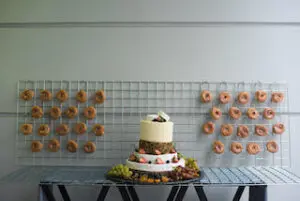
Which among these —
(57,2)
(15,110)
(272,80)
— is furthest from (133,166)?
(57,2)

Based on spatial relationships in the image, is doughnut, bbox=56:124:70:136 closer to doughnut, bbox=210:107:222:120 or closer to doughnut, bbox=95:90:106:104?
doughnut, bbox=95:90:106:104

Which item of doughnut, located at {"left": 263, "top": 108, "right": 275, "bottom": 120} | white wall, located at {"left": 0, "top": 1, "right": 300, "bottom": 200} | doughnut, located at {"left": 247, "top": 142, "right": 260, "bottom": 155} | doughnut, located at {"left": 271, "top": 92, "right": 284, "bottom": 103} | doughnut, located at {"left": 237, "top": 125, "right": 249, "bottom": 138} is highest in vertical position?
white wall, located at {"left": 0, "top": 1, "right": 300, "bottom": 200}

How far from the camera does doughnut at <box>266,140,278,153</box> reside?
241 centimetres

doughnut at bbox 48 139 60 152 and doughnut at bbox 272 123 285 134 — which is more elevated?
doughnut at bbox 272 123 285 134

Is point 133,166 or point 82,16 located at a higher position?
point 82,16

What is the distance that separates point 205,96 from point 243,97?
31 centimetres

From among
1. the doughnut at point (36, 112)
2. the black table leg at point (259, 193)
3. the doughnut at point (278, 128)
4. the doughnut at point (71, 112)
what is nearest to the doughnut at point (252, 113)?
the doughnut at point (278, 128)

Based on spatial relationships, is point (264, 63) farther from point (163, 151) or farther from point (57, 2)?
point (57, 2)

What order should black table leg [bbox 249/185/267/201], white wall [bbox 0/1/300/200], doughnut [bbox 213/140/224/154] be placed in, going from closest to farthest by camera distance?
black table leg [bbox 249/185/267/201], doughnut [bbox 213/140/224/154], white wall [bbox 0/1/300/200]

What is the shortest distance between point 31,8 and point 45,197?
1.56 metres

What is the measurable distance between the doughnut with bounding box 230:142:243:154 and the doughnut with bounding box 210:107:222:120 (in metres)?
0.25

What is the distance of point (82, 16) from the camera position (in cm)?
252

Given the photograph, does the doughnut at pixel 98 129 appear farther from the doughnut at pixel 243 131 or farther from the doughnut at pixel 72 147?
the doughnut at pixel 243 131

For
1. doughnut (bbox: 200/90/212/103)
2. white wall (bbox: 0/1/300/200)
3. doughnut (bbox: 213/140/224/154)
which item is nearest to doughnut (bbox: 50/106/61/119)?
white wall (bbox: 0/1/300/200)
